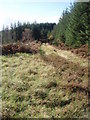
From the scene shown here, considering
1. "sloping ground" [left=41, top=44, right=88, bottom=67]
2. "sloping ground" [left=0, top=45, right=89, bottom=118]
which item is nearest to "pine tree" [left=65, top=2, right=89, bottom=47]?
"sloping ground" [left=41, top=44, right=88, bottom=67]

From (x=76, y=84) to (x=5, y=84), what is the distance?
391 centimetres

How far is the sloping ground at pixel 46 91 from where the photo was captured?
8555 mm

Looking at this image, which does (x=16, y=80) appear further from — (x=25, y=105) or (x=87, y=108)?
(x=87, y=108)

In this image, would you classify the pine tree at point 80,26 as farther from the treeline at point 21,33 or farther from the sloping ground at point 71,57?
the treeline at point 21,33

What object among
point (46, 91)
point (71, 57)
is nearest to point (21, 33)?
point (71, 57)

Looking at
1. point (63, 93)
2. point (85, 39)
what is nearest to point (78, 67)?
point (63, 93)

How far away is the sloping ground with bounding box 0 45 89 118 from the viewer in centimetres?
855

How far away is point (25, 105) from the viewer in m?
9.14

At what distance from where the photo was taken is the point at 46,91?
1046 cm

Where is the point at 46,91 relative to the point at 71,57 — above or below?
below

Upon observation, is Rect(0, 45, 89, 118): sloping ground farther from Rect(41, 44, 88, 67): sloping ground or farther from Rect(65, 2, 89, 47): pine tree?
Rect(65, 2, 89, 47): pine tree

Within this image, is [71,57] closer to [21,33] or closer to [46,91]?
[46,91]

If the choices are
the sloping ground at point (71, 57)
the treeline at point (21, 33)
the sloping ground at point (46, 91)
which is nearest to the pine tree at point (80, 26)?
the sloping ground at point (71, 57)

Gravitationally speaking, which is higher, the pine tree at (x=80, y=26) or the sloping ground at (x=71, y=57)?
the pine tree at (x=80, y=26)
